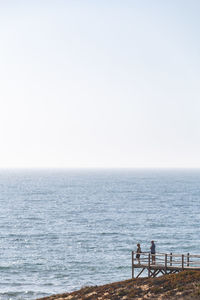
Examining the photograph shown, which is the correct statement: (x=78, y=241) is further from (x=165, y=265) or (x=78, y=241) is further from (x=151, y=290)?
(x=151, y=290)

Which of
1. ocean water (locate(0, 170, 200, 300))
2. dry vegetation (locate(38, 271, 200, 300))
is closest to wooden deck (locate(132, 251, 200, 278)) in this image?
dry vegetation (locate(38, 271, 200, 300))

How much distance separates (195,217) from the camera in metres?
85.5

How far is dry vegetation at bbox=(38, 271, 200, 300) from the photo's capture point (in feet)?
81.5

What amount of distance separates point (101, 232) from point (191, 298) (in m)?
44.8

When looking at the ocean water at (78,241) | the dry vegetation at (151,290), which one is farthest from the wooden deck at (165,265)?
the ocean water at (78,241)

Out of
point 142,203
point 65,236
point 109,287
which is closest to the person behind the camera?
point 109,287

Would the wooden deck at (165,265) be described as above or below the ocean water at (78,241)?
above

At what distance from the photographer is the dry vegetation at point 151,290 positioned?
81.5ft

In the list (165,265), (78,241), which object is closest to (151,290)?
(165,265)

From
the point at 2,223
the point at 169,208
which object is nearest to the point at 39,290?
the point at 2,223

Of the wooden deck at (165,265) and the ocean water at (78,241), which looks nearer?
the wooden deck at (165,265)

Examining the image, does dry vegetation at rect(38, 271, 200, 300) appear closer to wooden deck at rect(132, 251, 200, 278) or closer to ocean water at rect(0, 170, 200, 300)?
wooden deck at rect(132, 251, 200, 278)

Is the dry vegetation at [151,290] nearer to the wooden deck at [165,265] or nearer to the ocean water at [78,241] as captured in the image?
the wooden deck at [165,265]

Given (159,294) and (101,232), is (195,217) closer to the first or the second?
(101,232)
